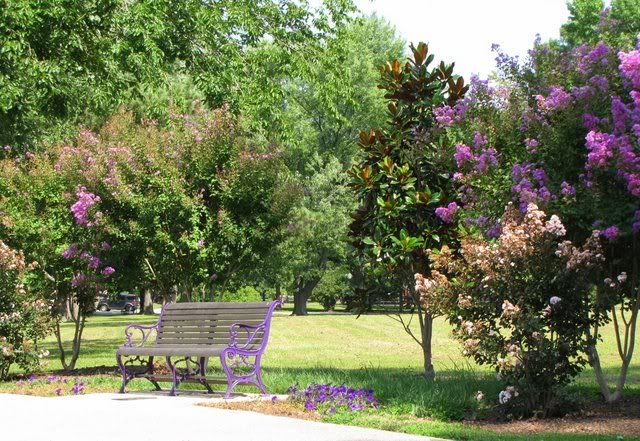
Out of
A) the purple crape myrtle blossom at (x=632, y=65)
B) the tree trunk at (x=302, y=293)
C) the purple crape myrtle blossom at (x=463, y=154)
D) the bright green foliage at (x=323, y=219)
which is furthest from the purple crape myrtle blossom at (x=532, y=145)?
the tree trunk at (x=302, y=293)

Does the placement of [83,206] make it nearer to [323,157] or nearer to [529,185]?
[529,185]

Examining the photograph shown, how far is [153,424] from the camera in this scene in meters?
7.24

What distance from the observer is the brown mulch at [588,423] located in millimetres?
6887

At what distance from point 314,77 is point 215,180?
7079 millimetres

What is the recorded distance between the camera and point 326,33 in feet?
65.8

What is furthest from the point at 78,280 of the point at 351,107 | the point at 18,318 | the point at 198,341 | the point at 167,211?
the point at 351,107

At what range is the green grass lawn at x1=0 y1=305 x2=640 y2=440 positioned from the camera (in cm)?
747

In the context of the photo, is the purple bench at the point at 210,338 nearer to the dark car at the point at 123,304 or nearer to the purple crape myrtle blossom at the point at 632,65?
the purple crape myrtle blossom at the point at 632,65

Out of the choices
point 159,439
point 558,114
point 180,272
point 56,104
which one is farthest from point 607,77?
point 56,104

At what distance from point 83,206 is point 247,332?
4678 mm

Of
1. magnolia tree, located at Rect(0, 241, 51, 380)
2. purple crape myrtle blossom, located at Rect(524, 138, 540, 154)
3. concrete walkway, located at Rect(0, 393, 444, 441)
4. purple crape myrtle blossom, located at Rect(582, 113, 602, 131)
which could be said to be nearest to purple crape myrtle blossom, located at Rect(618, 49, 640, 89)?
purple crape myrtle blossom, located at Rect(582, 113, 602, 131)

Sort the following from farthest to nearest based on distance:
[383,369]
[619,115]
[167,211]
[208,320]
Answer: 1. [383,369]
2. [167,211]
3. [208,320]
4. [619,115]

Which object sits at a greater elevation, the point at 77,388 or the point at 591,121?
the point at 591,121

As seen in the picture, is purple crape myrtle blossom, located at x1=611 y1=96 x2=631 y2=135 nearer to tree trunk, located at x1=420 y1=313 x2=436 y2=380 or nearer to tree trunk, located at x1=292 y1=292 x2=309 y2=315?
tree trunk, located at x1=420 y1=313 x2=436 y2=380
